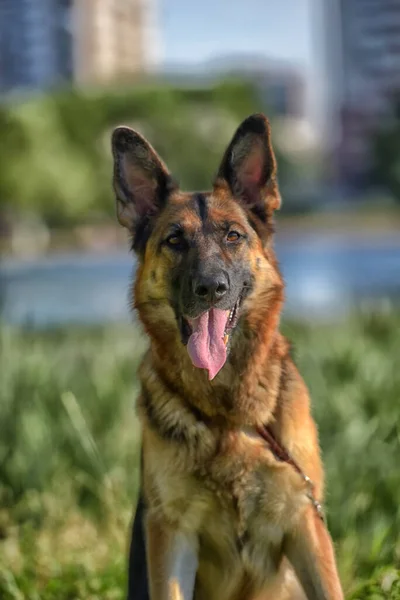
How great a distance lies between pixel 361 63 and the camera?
6078cm

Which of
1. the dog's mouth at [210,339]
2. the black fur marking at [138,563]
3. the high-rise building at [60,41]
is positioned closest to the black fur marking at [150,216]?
the dog's mouth at [210,339]

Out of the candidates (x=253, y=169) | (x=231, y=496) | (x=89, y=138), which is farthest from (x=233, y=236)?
(x=89, y=138)

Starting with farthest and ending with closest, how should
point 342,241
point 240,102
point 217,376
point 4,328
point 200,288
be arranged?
point 240,102 < point 342,241 < point 4,328 < point 217,376 < point 200,288

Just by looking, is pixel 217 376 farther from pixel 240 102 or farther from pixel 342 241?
pixel 240 102

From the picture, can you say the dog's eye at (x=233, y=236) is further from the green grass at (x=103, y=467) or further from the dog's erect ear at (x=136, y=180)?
the green grass at (x=103, y=467)

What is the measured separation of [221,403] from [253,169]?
0.93m

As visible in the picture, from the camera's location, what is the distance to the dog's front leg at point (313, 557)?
328cm

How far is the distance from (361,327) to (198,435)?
6463 millimetres

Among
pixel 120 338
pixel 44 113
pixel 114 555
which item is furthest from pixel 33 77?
pixel 114 555

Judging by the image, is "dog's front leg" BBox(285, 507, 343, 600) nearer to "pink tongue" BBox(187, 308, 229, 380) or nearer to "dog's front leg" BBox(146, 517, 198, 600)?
"dog's front leg" BBox(146, 517, 198, 600)

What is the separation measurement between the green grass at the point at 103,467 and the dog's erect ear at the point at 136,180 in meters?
1.57

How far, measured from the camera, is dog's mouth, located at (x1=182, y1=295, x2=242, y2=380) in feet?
10.9

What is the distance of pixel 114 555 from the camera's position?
15.7 ft

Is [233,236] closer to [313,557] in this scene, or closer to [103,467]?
[313,557]
